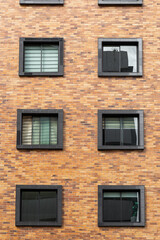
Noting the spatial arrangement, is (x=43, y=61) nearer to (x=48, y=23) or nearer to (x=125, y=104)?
(x=48, y=23)

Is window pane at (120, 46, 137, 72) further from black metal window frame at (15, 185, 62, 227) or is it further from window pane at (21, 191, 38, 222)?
window pane at (21, 191, 38, 222)

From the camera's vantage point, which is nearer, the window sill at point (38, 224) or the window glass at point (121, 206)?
the window sill at point (38, 224)

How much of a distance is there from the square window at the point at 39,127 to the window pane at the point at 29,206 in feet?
7.81

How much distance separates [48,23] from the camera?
2158 centimetres

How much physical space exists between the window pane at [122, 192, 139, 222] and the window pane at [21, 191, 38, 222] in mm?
4127

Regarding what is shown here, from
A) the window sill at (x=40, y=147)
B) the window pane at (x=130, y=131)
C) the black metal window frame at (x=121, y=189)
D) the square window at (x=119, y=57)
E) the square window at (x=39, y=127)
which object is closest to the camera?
the black metal window frame at (x=121, y=189)

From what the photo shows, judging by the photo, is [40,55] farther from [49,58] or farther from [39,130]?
[39,130]

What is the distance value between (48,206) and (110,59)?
7.83 metres

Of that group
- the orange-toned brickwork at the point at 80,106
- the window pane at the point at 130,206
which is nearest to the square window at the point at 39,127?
the orange-toned brickwork at the point at 80,106

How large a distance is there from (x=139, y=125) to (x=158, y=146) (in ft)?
4.43

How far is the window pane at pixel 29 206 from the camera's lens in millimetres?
19906

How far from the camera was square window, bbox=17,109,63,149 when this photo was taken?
20.5m

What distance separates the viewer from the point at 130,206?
65.9 ft

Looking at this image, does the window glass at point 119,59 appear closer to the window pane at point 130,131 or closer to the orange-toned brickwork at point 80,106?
the orange-toned brickwork at point 80,106
